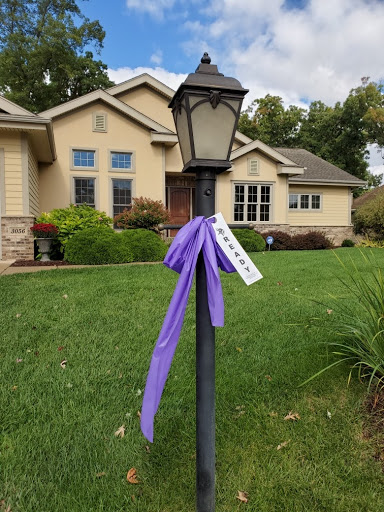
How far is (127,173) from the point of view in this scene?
43.7 ft

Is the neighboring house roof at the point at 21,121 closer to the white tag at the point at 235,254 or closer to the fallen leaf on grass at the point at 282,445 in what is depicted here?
the white tag at the point at 235,254

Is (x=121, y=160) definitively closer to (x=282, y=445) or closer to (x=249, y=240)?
(x=249, y=240)

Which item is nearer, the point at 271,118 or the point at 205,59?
the point at 205,59

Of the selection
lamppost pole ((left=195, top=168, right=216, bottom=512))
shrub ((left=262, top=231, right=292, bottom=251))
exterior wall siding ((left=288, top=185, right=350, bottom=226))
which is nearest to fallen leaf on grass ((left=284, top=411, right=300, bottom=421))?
lamppost pole ((left=195, top=168, right=216, bottom=512))

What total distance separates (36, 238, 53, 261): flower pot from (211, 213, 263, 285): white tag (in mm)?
8758

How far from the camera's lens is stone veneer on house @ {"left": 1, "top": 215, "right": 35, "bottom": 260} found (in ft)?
31.3

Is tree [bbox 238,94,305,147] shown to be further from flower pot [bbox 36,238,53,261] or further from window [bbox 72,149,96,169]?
flower pot [bbox 36,238,53,261]

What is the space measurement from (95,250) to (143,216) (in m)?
3.37

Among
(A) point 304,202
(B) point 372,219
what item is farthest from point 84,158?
(B) point 372,219

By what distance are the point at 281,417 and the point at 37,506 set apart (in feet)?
5.17

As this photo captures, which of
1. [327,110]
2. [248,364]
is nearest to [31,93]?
[327,110]

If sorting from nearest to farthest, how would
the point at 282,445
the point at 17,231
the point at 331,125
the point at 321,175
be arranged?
the point at 282,445, the point at 17,231, the point at 321,175, the point at 331,125

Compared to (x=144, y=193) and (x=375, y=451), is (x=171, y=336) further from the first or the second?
(x=144, y=193)

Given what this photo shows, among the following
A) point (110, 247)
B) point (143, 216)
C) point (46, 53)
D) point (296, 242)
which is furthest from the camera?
point (46, 53)
